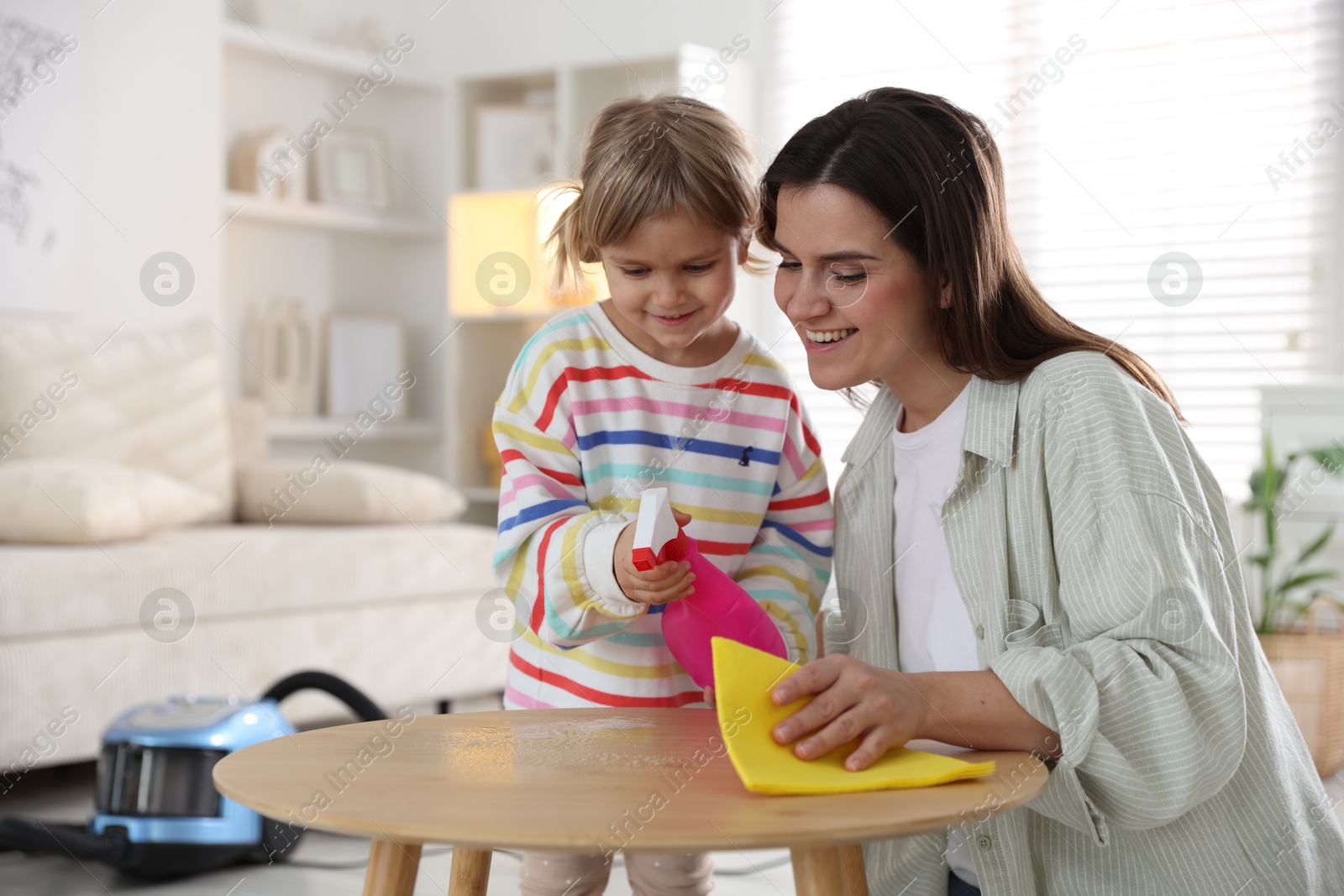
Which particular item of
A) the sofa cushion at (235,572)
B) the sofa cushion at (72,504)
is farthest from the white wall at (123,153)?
the sofa cushion at (72,504)

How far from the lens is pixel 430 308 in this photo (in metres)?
4.42

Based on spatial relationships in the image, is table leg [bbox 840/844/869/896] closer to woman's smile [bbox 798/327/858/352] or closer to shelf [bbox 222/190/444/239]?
woman's smile [bbox 798/327/858/352]

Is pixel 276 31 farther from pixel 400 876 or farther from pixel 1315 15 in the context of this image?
pixel 400 876

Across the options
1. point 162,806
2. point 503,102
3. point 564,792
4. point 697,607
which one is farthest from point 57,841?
point 503,102

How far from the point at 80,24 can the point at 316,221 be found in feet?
2.91

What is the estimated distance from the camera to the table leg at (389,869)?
86 cm

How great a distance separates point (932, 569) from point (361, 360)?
3.23m

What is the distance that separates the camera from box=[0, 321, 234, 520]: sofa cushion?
106 inches

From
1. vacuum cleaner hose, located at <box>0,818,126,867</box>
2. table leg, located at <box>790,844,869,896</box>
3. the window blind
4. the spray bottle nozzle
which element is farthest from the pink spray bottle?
the window blind

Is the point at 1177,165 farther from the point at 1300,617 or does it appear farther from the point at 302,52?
the point at 302,52

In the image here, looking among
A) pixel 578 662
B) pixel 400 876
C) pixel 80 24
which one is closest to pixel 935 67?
pixel 80 24

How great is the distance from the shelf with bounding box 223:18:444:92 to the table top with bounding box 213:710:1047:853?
3260 millimetres

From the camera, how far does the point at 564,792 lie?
2.47 feet

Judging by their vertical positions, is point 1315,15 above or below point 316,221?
above
